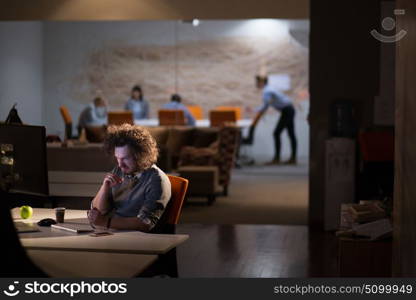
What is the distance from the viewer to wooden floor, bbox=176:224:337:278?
7.53 metres

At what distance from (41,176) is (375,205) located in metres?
3.03

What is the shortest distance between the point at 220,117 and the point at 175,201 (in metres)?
8.20

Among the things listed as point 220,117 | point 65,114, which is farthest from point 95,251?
point 220,117

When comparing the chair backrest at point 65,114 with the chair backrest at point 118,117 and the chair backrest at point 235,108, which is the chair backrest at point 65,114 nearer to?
the chair backrest at point 118,117

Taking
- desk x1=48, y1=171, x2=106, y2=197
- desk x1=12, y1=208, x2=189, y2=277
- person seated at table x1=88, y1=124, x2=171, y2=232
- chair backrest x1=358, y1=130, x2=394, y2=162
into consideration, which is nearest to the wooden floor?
chair backrest x1=358, y1=130, x2=394, y2=162

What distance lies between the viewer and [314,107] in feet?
32.1

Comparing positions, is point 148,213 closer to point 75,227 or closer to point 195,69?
point 75,227

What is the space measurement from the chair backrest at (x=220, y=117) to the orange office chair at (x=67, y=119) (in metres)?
2.67

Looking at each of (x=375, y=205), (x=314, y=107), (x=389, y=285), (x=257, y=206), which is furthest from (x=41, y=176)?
(x=257, y=206)

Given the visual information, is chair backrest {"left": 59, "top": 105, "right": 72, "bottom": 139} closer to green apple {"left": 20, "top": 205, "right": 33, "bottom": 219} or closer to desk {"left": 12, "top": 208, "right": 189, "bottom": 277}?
green apple {"left": 20, "top": 205, "right": 33, "bottom": 219}

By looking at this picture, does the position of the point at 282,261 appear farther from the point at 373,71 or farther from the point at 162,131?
the point at 162,131

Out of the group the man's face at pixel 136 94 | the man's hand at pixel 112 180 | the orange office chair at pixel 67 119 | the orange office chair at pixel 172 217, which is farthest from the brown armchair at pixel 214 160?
the man's hand at pixel 112 180

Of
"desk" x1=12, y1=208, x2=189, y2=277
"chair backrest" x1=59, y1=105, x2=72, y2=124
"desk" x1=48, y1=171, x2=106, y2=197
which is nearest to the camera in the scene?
"desk" x1=12, y1=208, x2=189, y2=277

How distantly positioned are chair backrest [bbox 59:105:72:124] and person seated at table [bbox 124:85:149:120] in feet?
2.87
